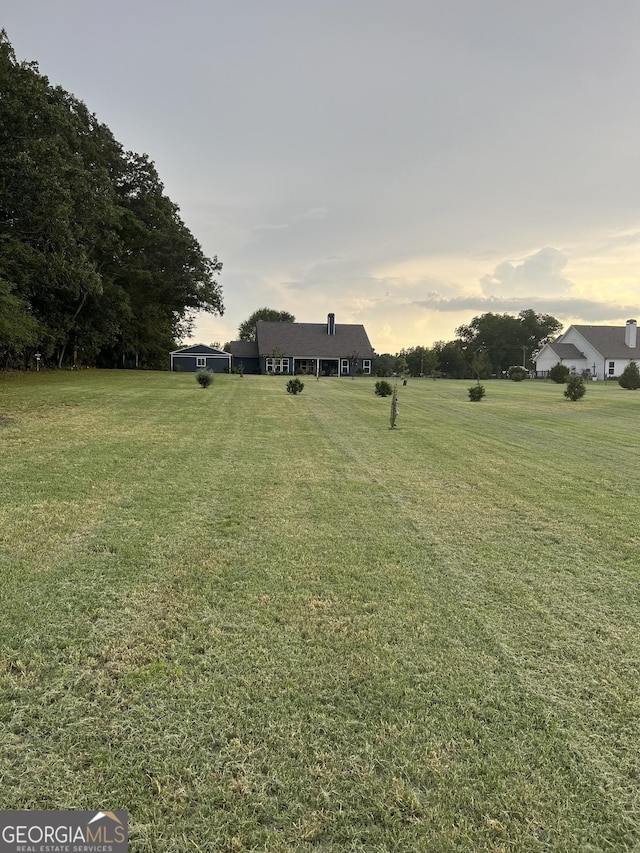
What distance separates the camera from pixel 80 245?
23.5 meters

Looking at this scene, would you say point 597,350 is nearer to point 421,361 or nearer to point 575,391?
point 421,361

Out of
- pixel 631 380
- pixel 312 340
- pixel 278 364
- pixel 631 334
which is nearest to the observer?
pixel 631 380

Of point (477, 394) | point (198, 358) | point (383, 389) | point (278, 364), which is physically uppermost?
point (198, 358)

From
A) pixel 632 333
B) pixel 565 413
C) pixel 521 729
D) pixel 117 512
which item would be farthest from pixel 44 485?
pixel 632 333

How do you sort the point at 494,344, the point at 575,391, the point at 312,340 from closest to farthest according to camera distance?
1. the point at 575,391
2. the point at 312,340
3. the point at 494,344

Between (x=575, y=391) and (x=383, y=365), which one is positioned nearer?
(x=575, y=391)

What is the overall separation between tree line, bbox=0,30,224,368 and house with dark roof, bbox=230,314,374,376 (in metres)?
9.20

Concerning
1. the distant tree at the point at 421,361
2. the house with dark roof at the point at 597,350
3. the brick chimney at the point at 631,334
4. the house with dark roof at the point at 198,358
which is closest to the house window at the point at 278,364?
the house with dark roof at the point at 198,358

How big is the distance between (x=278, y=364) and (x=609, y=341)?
1756 inches

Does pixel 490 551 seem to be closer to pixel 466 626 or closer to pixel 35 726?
pixel 466 626

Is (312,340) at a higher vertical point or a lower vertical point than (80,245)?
lower

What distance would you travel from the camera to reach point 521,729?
2.35 metres

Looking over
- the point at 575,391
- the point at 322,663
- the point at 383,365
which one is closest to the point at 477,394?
the point at 575,391

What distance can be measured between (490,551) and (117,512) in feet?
13.3
